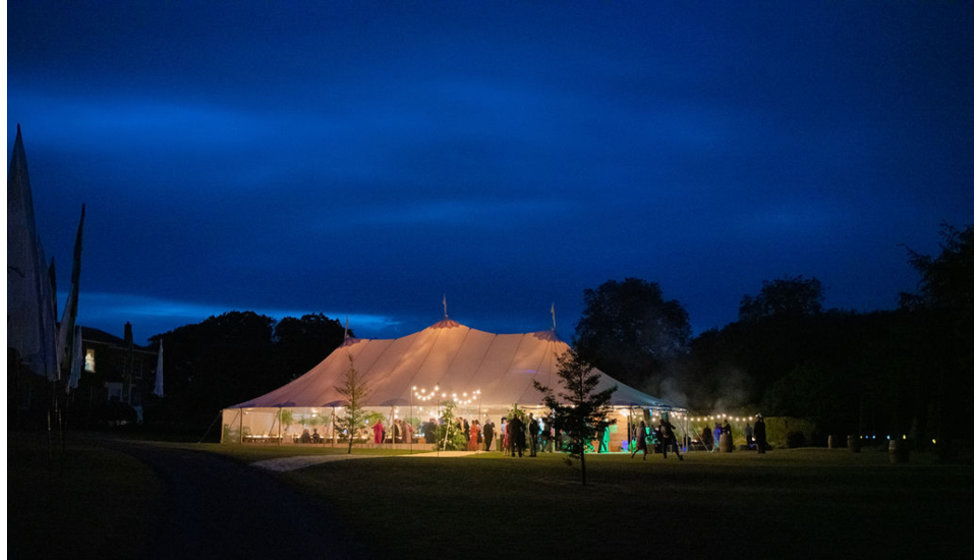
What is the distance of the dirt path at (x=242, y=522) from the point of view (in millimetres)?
8141

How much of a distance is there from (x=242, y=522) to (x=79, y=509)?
7.70ft

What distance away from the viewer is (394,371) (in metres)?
36.1

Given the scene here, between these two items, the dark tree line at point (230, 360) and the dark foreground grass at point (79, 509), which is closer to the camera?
the dark foreground grass at point (79, 509)

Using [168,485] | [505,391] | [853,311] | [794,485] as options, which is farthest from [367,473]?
[853,311]

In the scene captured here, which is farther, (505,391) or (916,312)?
(505,391)

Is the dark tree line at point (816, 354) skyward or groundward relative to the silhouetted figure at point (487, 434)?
skyward

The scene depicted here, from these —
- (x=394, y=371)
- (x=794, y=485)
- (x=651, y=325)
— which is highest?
(x=651, y=325)

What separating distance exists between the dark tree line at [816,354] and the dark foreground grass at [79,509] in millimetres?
8985

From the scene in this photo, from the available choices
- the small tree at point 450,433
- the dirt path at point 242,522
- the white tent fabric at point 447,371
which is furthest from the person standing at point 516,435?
the dirt path at point 242,522

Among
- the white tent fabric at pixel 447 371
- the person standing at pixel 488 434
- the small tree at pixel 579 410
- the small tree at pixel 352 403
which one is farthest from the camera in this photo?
the white tent fabric at pixel 447 371

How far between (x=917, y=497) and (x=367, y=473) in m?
10.7

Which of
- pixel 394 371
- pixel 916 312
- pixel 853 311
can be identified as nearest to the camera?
pixel 916 312

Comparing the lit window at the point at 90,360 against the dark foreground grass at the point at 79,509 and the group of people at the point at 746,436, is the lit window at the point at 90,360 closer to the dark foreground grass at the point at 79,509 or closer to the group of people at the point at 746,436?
the group of people at the point at 746,436

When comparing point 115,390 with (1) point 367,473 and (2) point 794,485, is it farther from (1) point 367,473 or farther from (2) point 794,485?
(2) point 794,485
